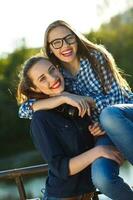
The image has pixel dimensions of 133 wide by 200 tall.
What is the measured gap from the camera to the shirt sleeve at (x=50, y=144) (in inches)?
85.9

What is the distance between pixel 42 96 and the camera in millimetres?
2348

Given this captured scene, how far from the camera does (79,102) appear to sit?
2.23 m

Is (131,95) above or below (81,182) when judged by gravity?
above

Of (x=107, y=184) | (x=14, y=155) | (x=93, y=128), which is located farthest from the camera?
(x=14, y=155)

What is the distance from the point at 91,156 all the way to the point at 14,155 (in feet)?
53.1

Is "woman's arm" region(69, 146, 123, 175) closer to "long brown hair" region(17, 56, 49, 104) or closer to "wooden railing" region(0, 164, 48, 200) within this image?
"long brown hair" region(17, 56, 49, 104)

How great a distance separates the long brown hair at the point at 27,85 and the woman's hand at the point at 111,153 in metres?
0.35

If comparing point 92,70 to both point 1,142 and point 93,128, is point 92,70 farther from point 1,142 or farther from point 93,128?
point 1,142

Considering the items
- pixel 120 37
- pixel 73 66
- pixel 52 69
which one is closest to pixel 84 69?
pixel 73 66

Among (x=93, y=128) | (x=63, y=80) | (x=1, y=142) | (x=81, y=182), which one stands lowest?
(x=1, y=142)

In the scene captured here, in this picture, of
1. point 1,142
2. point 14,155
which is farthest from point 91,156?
point 1,142

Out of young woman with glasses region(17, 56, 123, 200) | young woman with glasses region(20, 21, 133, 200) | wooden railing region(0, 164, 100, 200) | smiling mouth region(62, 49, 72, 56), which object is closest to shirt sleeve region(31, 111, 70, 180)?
young woman with glasses region(17, 56, 123, 200)

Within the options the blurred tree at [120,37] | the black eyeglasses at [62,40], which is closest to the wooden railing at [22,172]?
the black eyeglasses at [62,40]

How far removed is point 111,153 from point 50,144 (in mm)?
231
